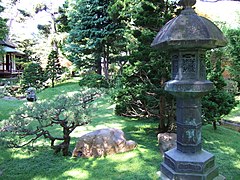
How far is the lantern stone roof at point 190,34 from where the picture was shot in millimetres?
2541

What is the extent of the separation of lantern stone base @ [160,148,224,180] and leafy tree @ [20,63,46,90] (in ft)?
46.6

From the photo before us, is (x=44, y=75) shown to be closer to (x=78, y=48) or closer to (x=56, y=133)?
(x=78, y=48)

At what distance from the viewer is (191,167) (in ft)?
9.35

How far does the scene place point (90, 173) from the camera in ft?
12.8

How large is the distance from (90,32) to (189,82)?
12085mm

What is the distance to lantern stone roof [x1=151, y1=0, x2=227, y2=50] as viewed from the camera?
2.54 m

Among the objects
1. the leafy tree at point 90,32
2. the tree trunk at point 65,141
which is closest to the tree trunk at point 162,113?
the tree trunk at point 65,141

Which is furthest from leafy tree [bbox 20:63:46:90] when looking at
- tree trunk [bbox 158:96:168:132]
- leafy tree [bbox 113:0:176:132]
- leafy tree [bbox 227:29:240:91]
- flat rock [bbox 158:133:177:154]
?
flat rock [bbox 158:133:177:154]

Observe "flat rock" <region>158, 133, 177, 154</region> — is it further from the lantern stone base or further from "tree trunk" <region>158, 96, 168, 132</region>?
the lantern stone base

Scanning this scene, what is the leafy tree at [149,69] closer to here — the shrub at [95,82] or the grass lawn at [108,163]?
the grass lawn at [108,163]

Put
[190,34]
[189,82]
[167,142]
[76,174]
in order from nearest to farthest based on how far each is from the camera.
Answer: [190,34] < [189,82] < [76,174] < [167,142]

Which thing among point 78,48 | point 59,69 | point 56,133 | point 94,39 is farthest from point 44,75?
point 56,133

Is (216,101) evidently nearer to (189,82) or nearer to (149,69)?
(149,69)

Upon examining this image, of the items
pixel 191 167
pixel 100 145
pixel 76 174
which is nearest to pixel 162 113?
pixel 100 145
